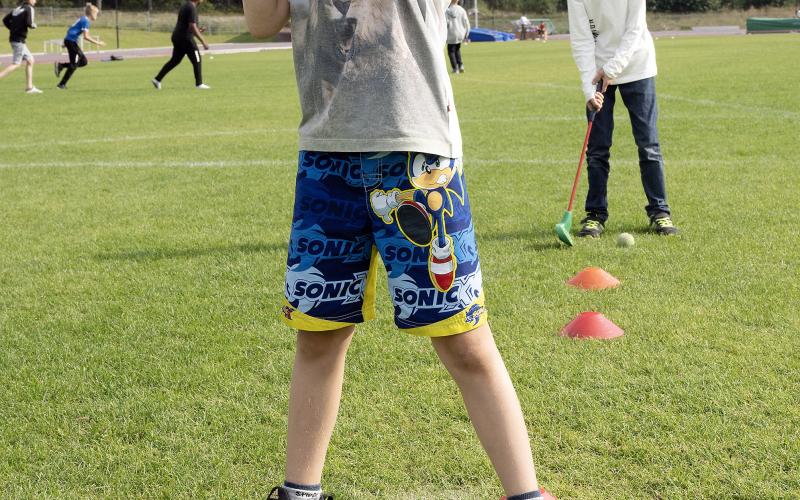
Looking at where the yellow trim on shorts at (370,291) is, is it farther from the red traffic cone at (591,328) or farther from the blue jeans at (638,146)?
the blue jeans at (638,146)

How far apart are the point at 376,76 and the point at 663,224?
4.00 metres

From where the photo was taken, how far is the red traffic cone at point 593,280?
467 cm

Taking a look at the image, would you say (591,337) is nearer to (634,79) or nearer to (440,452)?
(440,452)

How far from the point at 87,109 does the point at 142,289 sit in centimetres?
1170

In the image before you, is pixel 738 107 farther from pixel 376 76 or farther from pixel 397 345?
pixel 376 76

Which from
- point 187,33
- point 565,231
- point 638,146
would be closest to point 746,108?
point 638,146

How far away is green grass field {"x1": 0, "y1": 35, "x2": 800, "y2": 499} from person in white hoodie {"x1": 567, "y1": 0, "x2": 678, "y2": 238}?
10.1 inches

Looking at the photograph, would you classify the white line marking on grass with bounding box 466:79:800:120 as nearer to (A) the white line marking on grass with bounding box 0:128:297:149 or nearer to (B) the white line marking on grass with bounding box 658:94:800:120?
(B) the white line marking on grass with bounding box 658:94:800:120

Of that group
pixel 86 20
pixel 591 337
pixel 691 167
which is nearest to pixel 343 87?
pixel 591 337

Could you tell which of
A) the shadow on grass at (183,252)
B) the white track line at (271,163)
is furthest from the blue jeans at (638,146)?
the white track line at (271,163)

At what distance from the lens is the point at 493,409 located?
91.0 inches

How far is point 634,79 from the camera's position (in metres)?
5.82

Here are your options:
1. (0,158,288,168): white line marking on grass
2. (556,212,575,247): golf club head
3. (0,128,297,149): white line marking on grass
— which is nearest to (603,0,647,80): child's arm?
(556,212,575,247): golf club head

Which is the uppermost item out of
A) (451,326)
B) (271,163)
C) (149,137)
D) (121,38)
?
(451,326)
